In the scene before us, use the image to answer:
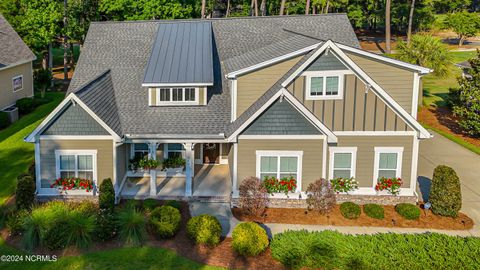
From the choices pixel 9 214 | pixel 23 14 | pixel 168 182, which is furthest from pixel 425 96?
pixel 23 14

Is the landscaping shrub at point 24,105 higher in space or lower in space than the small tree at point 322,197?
higher

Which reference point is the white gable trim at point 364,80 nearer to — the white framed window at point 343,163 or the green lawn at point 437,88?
the white framed window at point 343,163

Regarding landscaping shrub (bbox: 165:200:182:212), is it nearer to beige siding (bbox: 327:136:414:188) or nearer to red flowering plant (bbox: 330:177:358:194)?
red flowering plant (bbox: 330:177:358:194)

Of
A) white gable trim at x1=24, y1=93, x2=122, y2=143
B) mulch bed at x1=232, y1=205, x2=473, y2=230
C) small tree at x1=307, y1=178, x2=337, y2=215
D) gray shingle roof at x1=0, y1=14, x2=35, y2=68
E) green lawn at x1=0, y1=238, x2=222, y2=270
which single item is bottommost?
green lawn at x1=0, y1=238, x2=222, y2=270

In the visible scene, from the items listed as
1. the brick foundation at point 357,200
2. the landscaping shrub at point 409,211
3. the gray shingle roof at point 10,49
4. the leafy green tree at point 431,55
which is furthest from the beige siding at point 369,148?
the gray shingle roof at point 10,49

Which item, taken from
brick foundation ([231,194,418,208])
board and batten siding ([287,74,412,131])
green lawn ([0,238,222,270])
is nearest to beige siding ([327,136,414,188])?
board and batten siding ([287,74,412,131])

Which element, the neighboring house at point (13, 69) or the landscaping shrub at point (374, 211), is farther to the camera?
the neighboring house at point (13, 69)
